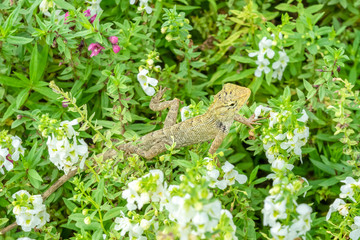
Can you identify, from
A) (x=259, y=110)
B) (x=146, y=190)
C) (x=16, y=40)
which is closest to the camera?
(x=146, y=190)

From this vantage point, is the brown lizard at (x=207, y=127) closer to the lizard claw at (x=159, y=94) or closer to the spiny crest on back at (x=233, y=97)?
the spiny crest on back at (x=233, y=97)

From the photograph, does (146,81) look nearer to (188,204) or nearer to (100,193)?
(100,193)

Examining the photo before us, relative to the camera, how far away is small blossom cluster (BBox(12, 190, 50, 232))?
3.32 metres

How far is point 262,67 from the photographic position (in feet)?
14.9

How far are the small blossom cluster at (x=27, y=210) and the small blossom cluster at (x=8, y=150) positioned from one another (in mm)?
331

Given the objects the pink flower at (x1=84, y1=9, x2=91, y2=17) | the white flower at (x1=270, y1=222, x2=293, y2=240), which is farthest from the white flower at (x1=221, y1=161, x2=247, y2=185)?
the pink flower at (x1=84, y1=9, x2=91, y2=17)

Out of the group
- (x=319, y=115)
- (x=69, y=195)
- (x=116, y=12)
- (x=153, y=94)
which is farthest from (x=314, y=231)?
(x=116, y=12)

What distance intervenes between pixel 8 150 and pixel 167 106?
1.53 m

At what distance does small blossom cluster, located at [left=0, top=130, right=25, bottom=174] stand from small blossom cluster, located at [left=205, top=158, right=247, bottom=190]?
5.39 ft

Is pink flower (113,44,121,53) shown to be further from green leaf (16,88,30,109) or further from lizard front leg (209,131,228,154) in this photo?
lizard front leg (209,131,228,154)

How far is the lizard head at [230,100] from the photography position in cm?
410

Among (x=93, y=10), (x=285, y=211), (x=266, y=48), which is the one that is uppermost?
(x=93, y=10)

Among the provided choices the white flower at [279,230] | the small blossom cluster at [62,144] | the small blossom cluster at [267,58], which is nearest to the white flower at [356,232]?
the white flower at [279,230]

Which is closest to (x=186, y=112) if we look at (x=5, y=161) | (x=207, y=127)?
(x=207, y=127)
